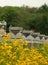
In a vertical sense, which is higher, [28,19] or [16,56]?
[16,56]

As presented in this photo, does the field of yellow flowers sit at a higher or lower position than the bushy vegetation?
higher

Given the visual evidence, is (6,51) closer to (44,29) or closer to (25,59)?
(25,59)

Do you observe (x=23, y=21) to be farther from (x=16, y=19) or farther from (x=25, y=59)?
(x=25, y=59)

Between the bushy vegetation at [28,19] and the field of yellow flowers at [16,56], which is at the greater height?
the field of yellow flowers at [16,56]

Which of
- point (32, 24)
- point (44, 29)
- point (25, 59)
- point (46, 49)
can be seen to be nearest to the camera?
point (25, 59)

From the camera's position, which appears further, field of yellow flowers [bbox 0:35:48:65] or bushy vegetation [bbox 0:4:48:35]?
bushy vegetation [bbox 0:4:48:35]

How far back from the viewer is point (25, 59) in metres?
3.76

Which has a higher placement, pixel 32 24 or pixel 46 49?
pixel 46 49

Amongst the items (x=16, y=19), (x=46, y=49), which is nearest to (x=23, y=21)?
(x=16, y=19)

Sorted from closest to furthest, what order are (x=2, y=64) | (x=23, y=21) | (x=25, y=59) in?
(x=2, y=64) → (x=25, y=59) → (x=23, y=21)

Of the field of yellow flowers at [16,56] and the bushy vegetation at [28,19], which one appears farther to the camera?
the bushy vegetation at [28,19]

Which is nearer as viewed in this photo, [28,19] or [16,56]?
[16,56]

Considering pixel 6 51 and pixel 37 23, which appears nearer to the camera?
pixel 6 51

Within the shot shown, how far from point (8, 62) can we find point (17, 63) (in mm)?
98
